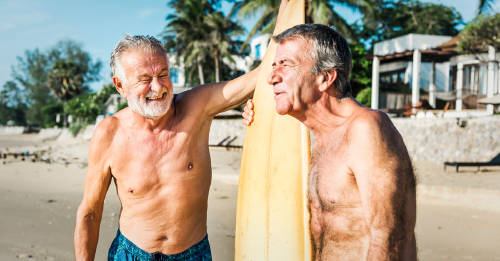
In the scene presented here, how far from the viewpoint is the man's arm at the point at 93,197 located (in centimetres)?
213

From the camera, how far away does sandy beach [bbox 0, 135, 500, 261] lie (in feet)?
19.6

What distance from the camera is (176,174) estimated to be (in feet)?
7.10

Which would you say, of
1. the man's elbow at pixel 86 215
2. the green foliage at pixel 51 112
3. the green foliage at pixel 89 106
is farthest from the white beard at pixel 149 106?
the green foliage at pixel 51 112

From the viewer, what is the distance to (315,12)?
17.2 m

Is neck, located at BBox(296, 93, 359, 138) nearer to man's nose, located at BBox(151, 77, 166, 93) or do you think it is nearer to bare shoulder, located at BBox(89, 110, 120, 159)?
man's nose, located at BBox(151, 77, 166, 93)

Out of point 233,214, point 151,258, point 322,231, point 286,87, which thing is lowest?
point 233,214

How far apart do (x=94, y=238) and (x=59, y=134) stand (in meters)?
34.2

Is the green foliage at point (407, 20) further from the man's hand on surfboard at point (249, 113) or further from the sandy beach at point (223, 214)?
the man's hand on surfboard at point (249, 113)

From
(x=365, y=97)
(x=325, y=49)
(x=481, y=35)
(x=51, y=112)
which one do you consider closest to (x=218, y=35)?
(x=365, y=97)

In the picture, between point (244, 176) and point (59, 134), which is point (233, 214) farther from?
point (59, 134)

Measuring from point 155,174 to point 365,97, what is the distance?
57.2 feet

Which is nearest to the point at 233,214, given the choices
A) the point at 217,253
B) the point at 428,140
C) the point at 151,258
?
the point at 217,253

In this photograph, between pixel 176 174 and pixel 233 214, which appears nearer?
pixel 176 174

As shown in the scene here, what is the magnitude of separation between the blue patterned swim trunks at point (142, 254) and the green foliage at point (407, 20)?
26861 mm
